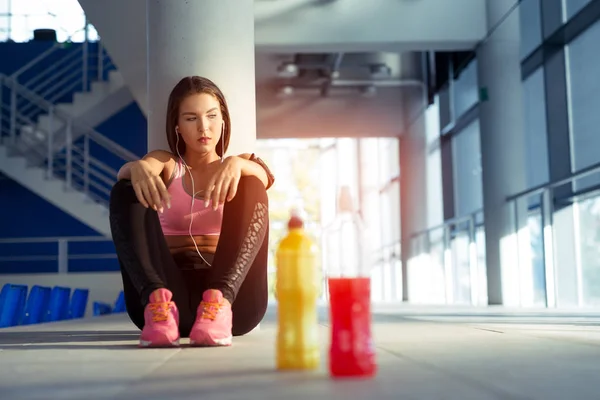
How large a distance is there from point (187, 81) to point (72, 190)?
6967mm

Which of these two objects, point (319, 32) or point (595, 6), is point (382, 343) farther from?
point (319, 32)

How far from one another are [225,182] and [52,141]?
8181 millimetres

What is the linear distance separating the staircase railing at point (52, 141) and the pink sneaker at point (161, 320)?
7.21 meters

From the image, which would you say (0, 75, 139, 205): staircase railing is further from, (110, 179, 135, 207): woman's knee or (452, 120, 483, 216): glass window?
(110, 179, 135, 207): woman's knee

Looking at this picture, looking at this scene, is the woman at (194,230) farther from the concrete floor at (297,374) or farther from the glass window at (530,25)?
the glass window at (530,25)

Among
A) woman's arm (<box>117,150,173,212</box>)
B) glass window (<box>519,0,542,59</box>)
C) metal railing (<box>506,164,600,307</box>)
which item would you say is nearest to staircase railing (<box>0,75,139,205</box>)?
glass window (<box>519,0,542,59</box>)

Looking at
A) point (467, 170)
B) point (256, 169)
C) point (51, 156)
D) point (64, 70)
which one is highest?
point (64, 70)

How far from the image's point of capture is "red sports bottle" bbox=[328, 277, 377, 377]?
3.96 feet

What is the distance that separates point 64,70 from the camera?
11016 millimetres

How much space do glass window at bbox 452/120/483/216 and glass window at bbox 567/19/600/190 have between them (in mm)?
2296

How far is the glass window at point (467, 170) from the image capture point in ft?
27.7

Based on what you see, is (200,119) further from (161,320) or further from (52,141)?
(52,141)

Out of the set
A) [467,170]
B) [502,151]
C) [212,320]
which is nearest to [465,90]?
[467,170]

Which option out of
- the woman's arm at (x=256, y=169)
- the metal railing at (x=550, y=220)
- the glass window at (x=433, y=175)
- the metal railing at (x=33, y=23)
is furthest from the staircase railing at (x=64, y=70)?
the woman's arm at (x=256, y=169)
